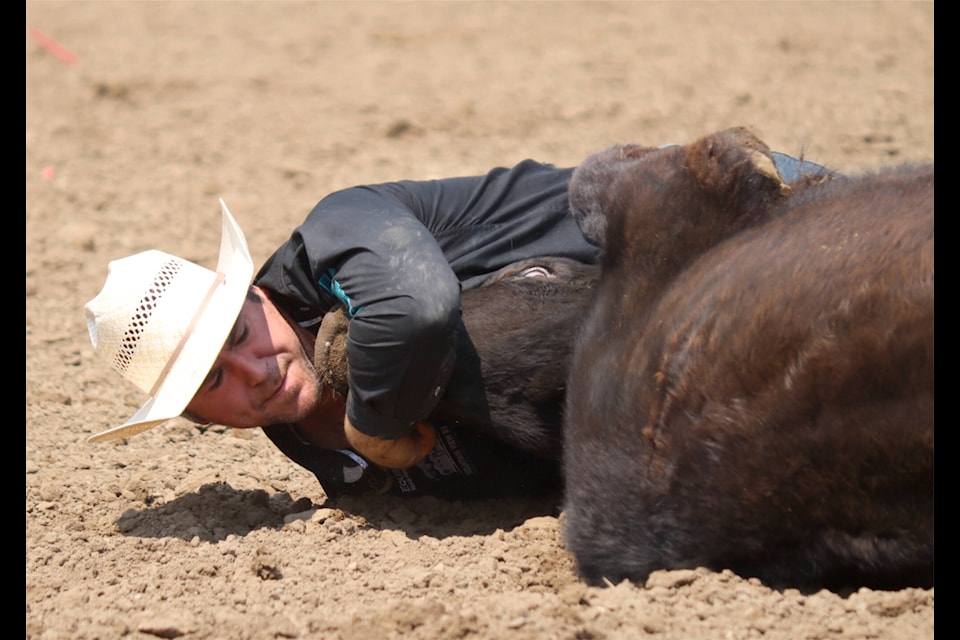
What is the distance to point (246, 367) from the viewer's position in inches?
128

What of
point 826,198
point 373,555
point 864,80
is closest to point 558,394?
point 373,555

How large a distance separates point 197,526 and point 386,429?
71cm

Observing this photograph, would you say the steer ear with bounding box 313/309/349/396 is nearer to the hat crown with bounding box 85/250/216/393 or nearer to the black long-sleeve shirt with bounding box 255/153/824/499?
the black long-sleeve shirt with bounding box 255/153/824/499

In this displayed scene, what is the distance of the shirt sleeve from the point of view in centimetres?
294

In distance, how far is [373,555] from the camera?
3.14m

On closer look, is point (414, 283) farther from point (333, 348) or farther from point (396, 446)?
point (396, 446)

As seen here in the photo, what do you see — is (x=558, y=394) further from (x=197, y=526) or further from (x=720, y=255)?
(x=197, y=526)

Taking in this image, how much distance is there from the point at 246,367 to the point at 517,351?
76cm

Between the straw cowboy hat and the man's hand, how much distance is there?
0.44 meters

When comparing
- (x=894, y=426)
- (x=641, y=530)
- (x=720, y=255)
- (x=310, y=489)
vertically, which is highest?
(x=720, y=255)

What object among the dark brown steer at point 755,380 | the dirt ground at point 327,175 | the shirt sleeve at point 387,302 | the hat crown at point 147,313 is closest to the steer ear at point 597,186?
the dark brown steer at point 755,380

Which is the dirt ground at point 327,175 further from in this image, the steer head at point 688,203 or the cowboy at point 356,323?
the steer head at point 688,203

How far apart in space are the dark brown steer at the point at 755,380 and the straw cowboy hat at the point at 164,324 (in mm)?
991

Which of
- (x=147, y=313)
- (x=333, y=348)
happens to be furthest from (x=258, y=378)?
(x=147, y=313)
